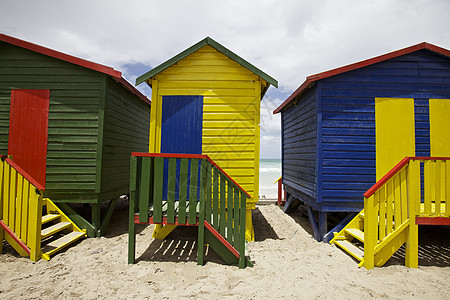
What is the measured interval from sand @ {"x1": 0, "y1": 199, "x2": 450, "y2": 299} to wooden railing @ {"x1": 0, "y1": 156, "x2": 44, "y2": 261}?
0.29 m

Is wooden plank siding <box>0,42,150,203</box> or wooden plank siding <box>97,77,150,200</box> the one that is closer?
wooden plank siding <box>0,42,150,203</box>

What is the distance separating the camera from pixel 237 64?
524cm

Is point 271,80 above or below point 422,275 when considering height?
above

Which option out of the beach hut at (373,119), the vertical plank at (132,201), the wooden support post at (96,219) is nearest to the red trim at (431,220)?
the beach hut at (373,119)

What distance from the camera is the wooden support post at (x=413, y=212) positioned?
3.77 m

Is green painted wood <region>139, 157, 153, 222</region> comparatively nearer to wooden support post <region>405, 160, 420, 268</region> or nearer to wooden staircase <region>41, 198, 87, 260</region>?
wooden staircase <region>41, 198, 87, 260</region>

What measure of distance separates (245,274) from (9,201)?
4493 mm

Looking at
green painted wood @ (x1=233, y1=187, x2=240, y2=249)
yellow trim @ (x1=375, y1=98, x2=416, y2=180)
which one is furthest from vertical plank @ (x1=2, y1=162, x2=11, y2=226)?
yellow trim @ (x1=375, y1=98, x2=416, y2=180)

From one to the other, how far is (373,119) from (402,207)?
223 centimetres

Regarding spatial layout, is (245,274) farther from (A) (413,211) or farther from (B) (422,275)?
(A) (413,211)

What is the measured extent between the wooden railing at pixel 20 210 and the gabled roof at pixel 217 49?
293 cm

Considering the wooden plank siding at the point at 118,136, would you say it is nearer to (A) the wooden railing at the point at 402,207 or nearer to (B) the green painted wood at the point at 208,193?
(B) the green painted wood at the point at 208,193

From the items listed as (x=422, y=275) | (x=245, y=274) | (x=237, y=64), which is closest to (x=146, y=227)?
(x=245, y=274)

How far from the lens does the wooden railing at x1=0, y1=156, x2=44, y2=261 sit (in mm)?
3863
